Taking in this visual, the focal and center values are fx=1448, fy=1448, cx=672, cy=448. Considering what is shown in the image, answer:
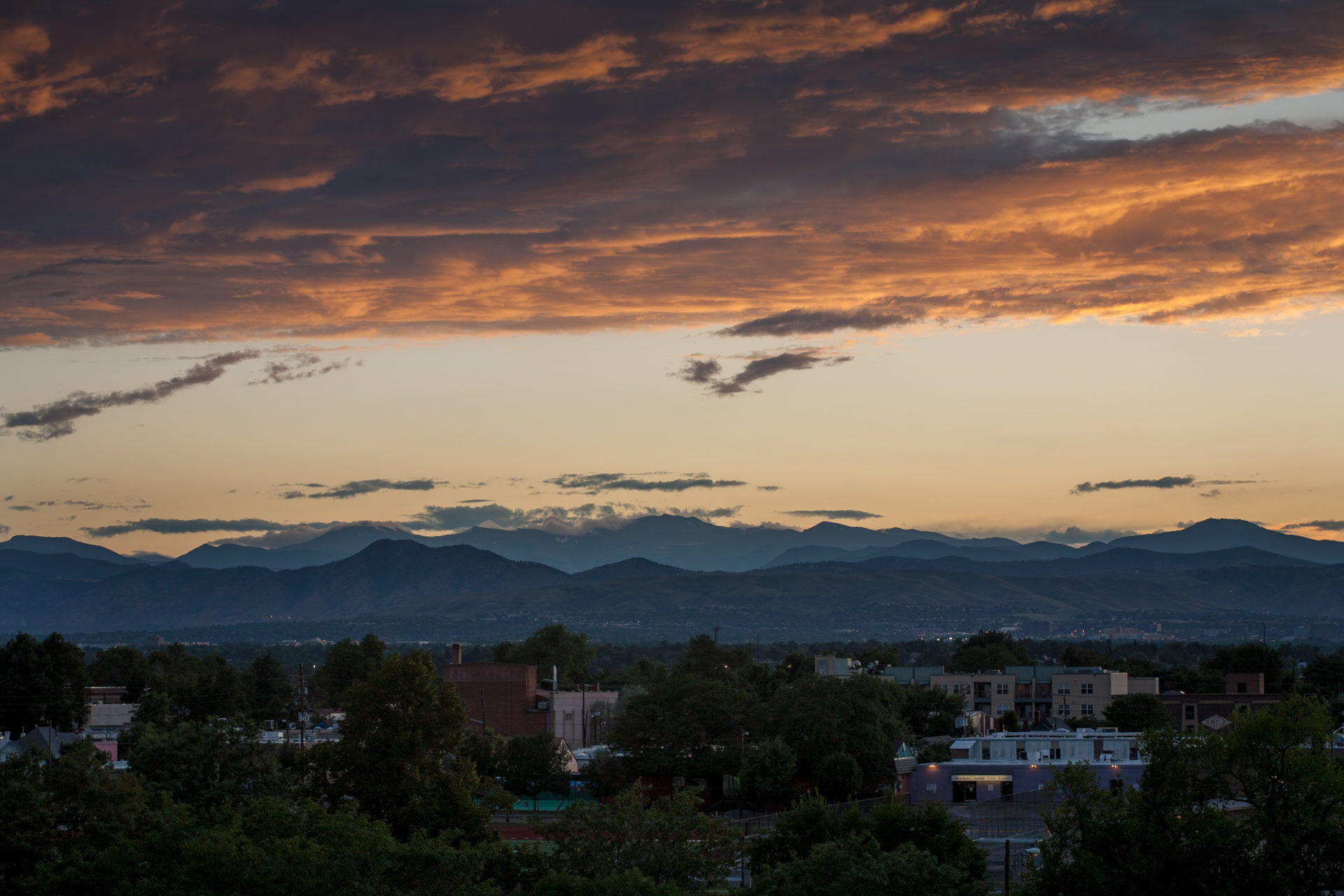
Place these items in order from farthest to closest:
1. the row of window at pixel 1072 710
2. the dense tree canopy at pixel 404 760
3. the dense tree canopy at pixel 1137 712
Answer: the row of window at pixel 1072 710 < the dense tree canopy at pixel 1137 712 < the dense tree canopy at pixel 404 760

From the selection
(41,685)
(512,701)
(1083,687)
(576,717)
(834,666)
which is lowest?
(576,717)

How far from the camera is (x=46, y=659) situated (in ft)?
380

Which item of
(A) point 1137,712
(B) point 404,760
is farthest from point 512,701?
(B) point 404,760

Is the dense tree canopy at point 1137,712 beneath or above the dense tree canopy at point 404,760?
beneath

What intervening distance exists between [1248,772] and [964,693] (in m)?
117

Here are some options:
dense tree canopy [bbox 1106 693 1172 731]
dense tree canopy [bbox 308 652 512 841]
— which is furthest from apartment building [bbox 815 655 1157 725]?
dense tree canopy [bbox 308 652 512 841]

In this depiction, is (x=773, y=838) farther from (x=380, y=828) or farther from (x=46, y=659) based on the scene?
(x=46, y=659)

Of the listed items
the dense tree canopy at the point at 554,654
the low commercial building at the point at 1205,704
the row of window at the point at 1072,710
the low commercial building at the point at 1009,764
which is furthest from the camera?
the dense tree canopy at the point at 554,654

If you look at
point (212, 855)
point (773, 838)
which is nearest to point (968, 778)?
point (773, 838)

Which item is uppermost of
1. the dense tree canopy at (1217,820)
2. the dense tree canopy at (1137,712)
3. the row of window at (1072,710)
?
the dense tree canopy at (1217,820)

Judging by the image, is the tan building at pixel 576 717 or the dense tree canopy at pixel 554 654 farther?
the dense tree canopy at pixel 554 654

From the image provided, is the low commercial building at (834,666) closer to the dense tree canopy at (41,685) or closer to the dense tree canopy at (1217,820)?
the dense tree canopy at (41,685)

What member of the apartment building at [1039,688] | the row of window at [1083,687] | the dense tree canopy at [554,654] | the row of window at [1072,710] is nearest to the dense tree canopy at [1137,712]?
the apartment building at [1039,688]

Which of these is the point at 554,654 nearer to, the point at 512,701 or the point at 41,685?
the point at 512,701
